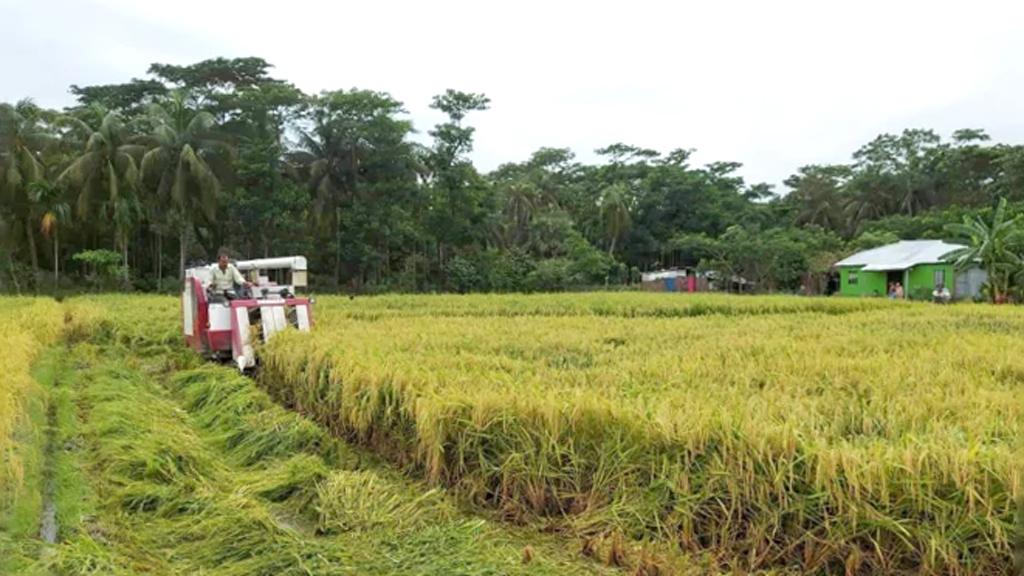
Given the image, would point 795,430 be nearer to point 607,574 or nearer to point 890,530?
point 890,530

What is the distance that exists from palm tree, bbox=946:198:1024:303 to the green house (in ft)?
6.58

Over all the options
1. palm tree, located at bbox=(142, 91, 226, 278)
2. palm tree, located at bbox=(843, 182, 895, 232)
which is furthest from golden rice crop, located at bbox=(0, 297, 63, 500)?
palm tree, located at bbox=(843, 182, 895, 232)

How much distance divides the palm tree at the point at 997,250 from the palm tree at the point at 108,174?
31479 millimetres

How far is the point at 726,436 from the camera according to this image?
3.16m

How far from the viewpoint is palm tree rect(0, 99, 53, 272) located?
2492 centimetres

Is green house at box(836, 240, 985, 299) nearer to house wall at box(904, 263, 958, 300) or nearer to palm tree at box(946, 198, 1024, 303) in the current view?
house wall at box(904, 263, 958, 300)

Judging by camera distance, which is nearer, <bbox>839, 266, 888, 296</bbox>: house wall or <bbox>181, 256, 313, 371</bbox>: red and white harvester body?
<bbox>181, 256, 313, 371</bbox>: red and white harvester body

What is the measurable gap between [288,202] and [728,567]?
89.2 ft

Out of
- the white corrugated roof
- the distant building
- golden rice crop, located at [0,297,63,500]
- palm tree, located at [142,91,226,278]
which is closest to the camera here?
golden rice crop, located at [0,297,63,500]

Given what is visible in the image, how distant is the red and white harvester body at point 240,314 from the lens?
787 centimetres

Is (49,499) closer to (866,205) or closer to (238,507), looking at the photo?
(238,507)

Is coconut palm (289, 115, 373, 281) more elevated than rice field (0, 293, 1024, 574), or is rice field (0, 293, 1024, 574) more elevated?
coconut palm (289, 115, 373, 281)

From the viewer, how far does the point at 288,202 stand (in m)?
27.6

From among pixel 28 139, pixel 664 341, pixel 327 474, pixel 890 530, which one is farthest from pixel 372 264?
pixel 890 530
